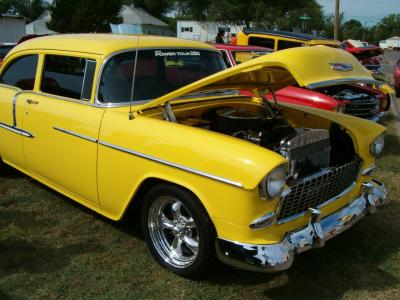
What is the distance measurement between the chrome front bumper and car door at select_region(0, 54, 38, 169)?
7.93 feet

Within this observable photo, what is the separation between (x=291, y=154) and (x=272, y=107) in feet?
3.79

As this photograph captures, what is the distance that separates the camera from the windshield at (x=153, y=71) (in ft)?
11.7

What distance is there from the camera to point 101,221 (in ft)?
→ 13.5

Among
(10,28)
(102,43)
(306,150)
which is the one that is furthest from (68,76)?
(10,28)

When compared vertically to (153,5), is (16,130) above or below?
below

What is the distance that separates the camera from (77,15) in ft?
109

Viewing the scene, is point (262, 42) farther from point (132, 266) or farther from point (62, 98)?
point (132, 266)

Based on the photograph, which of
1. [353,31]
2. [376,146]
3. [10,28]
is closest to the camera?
[376,146]

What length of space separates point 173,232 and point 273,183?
0.97 metres

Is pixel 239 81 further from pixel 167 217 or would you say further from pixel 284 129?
pixel 167 217

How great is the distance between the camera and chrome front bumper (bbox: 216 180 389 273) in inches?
106

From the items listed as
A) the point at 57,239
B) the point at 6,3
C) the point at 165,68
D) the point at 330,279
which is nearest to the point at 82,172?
the point at 57,239

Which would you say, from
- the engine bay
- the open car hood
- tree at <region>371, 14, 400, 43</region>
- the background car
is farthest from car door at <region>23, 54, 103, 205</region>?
tree at <region>371, 14, 400, 43</region>

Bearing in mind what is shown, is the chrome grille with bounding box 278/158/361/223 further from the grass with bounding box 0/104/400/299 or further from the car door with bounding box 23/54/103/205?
the car door with bounding box 23/54/103/205
